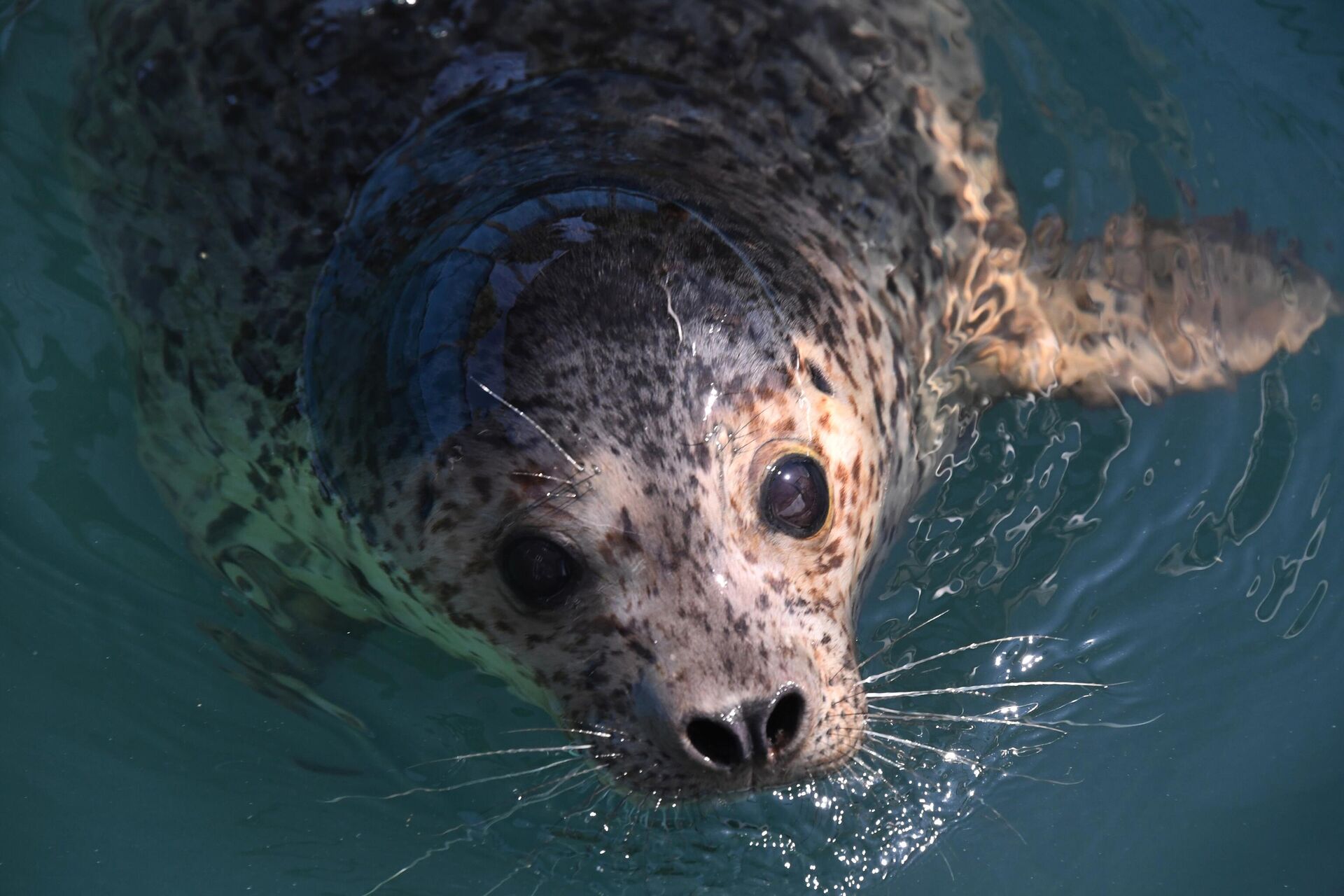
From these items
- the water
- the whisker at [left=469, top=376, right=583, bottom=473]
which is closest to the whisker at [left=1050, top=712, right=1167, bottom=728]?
the water

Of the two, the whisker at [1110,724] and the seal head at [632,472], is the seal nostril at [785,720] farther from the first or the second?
the whisker at [1110,724]

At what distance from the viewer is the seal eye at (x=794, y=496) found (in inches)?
97.6

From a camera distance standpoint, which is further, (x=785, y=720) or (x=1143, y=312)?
(x=1143, y=312)

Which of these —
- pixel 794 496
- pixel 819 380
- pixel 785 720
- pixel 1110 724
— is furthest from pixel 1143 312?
pixel 785 720

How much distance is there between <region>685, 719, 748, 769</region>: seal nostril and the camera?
2199 mm

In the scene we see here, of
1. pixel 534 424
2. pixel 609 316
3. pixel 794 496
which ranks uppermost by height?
pixel 609 316

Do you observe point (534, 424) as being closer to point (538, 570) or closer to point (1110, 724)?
point (538, 570)

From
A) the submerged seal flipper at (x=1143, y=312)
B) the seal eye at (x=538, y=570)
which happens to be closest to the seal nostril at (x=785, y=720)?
the seal eye at (x=538, y=570)

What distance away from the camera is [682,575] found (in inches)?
92.7

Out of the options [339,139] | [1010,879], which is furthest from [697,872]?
[339,139]

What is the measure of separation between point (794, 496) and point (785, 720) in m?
0.44

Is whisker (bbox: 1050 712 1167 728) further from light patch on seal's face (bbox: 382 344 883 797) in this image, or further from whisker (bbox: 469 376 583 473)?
whisker (bbox: 469 376 583 473)

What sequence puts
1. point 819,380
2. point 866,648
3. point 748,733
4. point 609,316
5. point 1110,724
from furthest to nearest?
point 1110,724 → point 866,648 → point 819,380 → point 609,316 → point 748,733

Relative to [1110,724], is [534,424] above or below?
above
